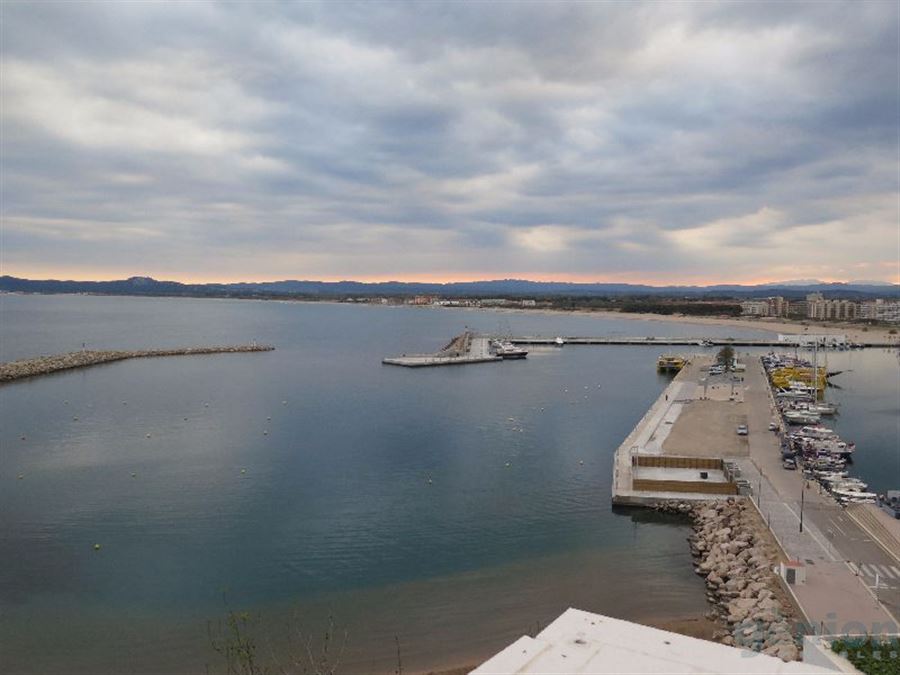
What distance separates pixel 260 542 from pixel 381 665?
5562 millimetres

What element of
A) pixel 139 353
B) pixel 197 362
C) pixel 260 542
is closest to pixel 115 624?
pixel 260 542

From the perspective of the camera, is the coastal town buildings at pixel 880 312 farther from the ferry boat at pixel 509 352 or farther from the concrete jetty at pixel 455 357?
the concrete jetty at pixel 455 357

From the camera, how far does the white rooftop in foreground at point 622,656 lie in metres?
5.64

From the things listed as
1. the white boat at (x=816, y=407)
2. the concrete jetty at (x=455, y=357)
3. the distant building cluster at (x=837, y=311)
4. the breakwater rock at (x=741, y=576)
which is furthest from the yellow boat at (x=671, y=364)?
the distant building cluster at (x=837, y=311)

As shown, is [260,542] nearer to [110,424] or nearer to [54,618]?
[54,618]

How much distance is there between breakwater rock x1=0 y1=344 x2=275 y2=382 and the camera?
40875 millimetres

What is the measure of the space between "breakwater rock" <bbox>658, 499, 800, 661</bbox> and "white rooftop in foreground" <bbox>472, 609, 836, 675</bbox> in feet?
13.1

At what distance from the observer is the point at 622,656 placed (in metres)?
5.84

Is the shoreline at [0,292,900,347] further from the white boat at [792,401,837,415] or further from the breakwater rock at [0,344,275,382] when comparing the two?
the breakwater rock at [0,344,275,382]

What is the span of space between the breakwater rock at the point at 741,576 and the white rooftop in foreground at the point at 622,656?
400 cm

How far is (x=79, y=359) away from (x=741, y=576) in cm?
4634

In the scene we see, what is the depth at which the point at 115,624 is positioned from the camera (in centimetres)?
1156

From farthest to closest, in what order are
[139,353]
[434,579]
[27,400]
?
[139,353], [27,400], [434,579]

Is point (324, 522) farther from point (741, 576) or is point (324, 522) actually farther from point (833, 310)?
point (833, 310)
